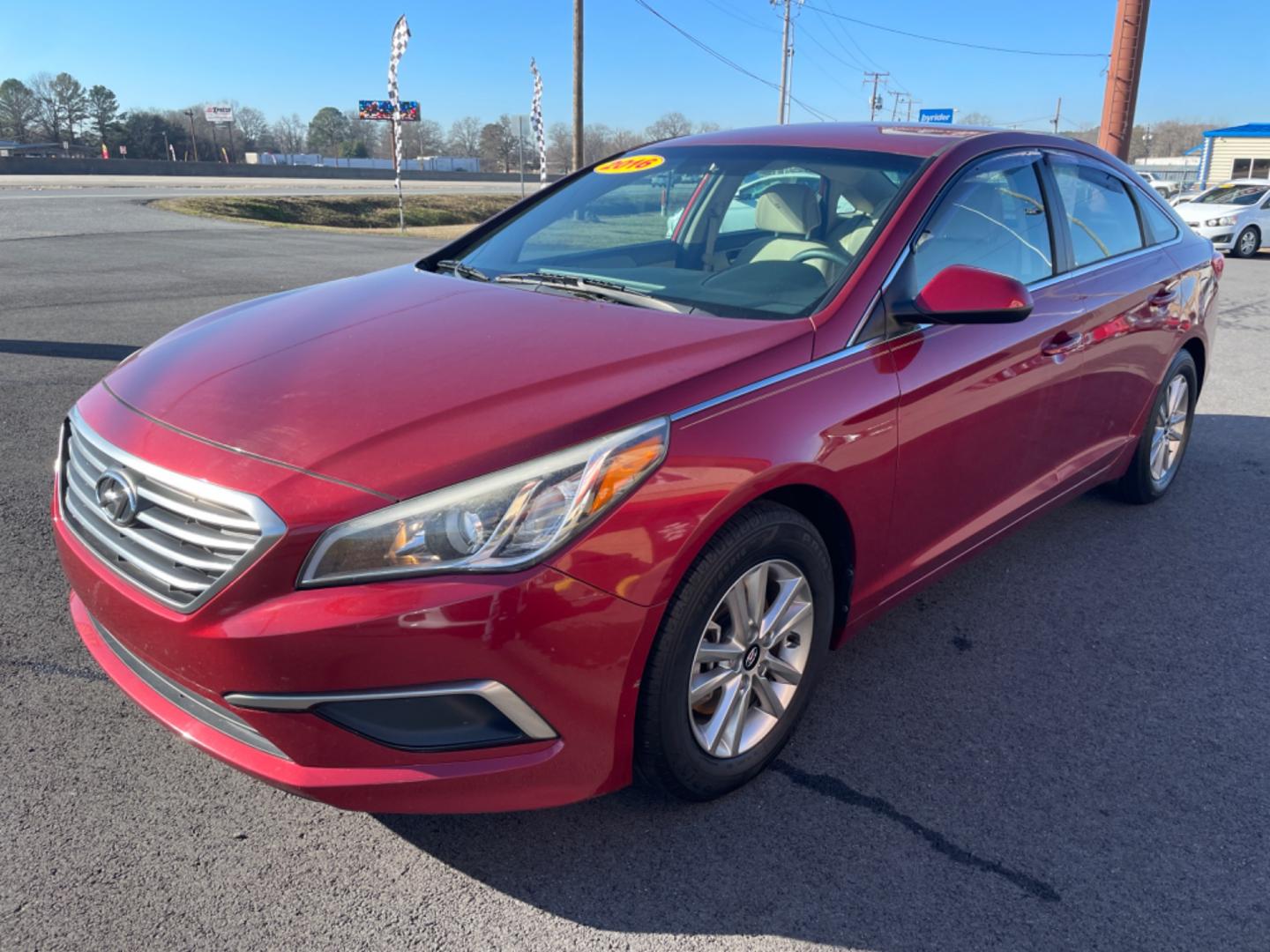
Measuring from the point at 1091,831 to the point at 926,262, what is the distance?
1686 mm

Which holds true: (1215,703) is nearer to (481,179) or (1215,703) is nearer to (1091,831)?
(1091,831)

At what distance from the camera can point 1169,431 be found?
478 cm

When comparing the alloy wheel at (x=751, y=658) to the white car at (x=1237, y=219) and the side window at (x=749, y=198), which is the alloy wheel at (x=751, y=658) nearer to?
the side window at (x=749, y=198)

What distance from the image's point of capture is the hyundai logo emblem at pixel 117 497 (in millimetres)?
2096

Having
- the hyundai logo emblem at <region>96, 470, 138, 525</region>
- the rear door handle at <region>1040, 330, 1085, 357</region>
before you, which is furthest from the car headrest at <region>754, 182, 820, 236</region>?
the hyundai logo emblem at <region>96, 470, 138, 525</region>

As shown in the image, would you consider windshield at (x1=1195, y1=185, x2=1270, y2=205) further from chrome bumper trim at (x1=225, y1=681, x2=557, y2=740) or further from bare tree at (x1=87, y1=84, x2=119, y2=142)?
bare tree at (x1=87, y1=84, x2=119, y2=142)

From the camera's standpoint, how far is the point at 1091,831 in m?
2.44

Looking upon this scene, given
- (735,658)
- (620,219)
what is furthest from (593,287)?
(735,658)

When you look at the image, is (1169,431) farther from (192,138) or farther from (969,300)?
(192,138)

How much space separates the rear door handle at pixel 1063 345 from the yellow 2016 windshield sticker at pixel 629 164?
5.27 ft

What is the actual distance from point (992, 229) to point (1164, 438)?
83.5 inches

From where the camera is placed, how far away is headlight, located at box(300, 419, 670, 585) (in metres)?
1.88

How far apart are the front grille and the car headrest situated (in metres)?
2.03

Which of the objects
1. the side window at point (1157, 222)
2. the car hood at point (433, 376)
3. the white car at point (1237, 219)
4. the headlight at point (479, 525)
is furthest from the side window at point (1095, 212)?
the white car at point (1237, 219)
